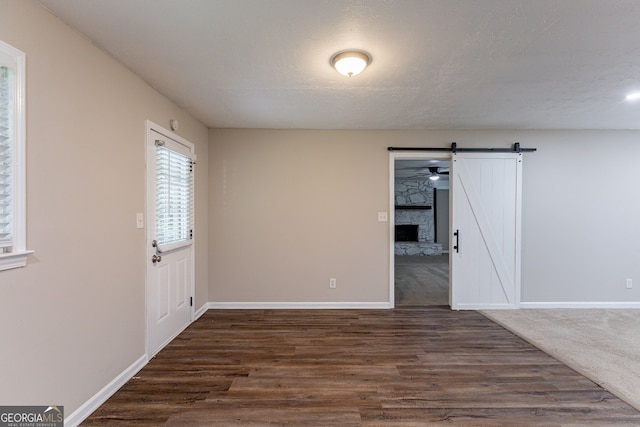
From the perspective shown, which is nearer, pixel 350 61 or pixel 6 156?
pixel 6 156

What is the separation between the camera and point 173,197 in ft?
9.29

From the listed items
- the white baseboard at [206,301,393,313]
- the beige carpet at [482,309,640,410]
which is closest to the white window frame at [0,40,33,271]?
the white baseboard at [206,301,393,313]

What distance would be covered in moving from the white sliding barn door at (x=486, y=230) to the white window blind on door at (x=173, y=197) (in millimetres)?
3363

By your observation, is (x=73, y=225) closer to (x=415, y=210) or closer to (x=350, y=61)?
(x=350, y=61)

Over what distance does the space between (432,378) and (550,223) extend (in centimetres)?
296

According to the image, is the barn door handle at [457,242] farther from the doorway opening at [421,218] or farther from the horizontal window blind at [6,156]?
the horizontal window blind at [6,156]

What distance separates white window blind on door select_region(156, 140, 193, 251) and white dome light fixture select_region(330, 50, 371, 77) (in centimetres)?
175

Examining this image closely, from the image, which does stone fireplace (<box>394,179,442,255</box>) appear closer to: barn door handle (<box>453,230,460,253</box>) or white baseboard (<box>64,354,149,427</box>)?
barn door handle (<box>453,230,460,253</box>)

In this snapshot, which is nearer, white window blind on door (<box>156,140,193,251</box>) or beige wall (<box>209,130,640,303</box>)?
white window blind on door (<box>156,140,193,251</box>)

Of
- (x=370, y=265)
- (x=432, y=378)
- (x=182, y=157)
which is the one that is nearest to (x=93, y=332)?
(x=182, y=157)

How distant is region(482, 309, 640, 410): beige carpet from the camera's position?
2.17 m

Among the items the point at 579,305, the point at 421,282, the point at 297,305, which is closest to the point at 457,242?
the point at 421,282

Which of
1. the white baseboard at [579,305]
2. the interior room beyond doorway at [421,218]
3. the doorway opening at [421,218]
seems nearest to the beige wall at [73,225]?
the white baseboard at [579,305]

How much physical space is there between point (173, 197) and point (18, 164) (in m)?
1.48
